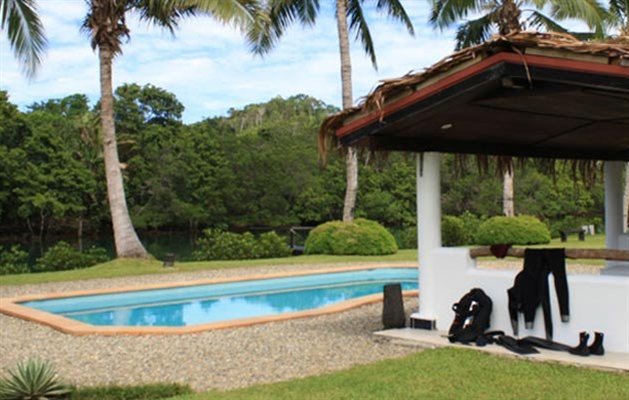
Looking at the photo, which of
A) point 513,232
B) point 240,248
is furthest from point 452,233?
point 240,248

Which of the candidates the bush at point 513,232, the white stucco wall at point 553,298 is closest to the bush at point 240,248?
the bush at point 513,232

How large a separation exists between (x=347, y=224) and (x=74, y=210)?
21.7 meters

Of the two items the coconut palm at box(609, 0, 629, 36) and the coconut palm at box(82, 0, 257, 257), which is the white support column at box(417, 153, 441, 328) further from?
the coconut palm at box(609, 0, 629, 36)

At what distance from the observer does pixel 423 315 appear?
8430mm

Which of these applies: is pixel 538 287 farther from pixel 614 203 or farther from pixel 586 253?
pixel 614 203

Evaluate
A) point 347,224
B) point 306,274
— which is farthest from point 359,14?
point 306,274

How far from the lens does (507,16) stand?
22.4 m

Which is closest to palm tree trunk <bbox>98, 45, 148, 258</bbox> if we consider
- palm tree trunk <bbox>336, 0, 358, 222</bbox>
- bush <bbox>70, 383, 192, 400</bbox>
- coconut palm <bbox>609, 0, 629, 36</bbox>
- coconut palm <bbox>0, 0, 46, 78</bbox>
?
coconut palm <bbox>0, 0, 46, 78</bbox>

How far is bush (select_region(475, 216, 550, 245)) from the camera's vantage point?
2366 centimetres

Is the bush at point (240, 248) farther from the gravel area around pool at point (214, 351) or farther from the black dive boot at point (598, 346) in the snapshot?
the black dive boot at point (598, 346)

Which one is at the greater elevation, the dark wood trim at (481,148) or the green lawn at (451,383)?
the dark wood trim at (481,148)

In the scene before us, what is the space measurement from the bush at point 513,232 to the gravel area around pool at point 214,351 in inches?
569

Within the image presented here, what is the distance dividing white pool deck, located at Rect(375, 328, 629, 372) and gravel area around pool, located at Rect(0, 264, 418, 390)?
162 mm

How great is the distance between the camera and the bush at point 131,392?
19.0ft
